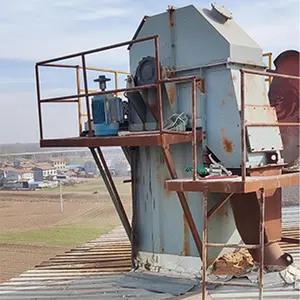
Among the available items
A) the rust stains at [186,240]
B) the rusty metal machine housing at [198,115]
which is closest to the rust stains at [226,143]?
the rusty metal machine housing at [198,115]

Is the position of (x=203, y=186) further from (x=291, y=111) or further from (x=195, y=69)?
(x=291, y=111)

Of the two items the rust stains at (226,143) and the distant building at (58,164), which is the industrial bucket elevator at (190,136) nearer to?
the rust stains at (226,143)

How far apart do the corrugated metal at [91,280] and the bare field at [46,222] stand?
23.2 ft

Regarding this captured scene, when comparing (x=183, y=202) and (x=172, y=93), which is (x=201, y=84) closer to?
(x=172, y=93)

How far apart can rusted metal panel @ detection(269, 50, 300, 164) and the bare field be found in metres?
9.81

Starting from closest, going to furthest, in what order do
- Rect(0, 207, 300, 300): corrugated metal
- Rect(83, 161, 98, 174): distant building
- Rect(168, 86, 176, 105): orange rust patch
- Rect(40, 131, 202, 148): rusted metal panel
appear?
Rect(40, 131, 202, 148): rusted metal panel
Rect(0, 207, 300, 300): corrugated metal
Rect(168, 86, 176, 105): orange rust patch
Rect(83, 161, 98, 174): distant building

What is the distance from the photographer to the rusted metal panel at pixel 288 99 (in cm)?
619

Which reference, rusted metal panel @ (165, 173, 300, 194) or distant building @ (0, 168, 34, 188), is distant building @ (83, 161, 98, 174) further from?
rusted metal panel @ (165, 173, 300, 194)

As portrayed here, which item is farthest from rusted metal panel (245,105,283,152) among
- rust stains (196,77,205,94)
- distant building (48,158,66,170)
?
distant building (48,158,66,170)

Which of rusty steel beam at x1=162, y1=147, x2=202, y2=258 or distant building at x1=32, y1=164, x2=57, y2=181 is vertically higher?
rusty steel beam at x1=162, y1=147, x2=202, y2=258

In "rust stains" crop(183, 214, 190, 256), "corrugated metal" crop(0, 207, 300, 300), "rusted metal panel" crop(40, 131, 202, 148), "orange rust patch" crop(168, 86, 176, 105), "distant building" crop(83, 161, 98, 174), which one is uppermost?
"orange rust patch" crop(168, 86, 176, 105)

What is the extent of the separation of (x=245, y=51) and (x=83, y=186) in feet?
121

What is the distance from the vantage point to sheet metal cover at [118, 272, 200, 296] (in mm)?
5648

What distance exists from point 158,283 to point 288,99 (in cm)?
307
